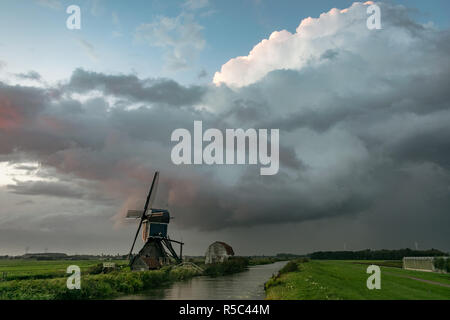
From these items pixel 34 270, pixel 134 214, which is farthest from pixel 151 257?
pixel 34 270

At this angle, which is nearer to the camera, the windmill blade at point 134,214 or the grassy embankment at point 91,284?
the grassy embankment at point 91,284

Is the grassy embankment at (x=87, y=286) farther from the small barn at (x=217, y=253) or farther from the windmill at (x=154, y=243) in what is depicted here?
the small barn at (x=217, y=253)

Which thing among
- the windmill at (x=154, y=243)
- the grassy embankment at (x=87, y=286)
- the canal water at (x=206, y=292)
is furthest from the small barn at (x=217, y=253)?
the canal water at (x=206, y=292)

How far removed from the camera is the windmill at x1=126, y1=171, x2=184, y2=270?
168 feet

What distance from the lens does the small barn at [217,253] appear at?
85613 millimetres

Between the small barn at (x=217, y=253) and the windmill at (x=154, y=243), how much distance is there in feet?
94.2

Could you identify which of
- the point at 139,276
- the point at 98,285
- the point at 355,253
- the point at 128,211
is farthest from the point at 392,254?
the point at 98,285

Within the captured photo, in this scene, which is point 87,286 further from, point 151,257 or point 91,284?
point 151,257

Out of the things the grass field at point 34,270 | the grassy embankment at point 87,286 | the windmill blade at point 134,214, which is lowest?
the grass field at point 34,270

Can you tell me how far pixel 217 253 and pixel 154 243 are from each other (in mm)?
35726

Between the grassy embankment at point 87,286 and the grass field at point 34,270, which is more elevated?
the grassy embankment at point 87,286

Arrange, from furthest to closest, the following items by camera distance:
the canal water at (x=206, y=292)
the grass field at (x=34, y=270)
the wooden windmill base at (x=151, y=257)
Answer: the wooden windmill base at (x=151, y=257), the grass field at (x=34, y=270), the canal water at (x=206, y=292)

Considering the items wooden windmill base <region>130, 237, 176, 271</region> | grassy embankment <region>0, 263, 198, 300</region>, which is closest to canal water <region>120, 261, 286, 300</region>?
grassy embankment <region>0, 263, 198, 300</region>
